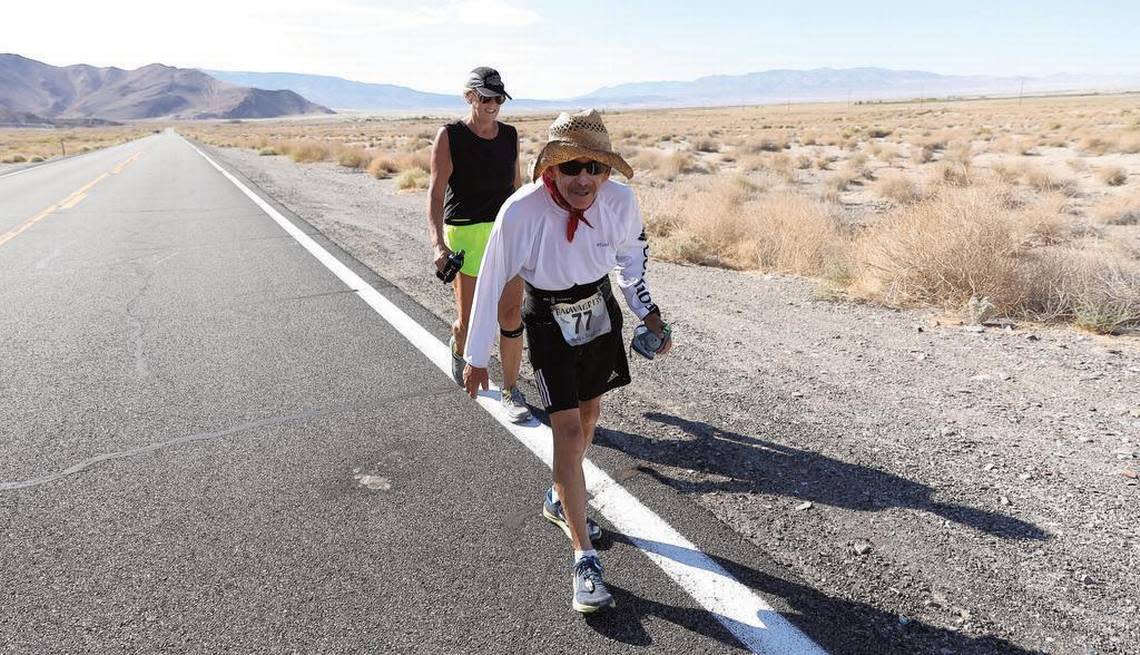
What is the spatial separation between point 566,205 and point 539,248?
0.18 metres

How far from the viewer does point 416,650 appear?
2.33 metres

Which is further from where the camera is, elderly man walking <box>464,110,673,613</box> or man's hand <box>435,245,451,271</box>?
man's hand <box>435,245,451,271</box>

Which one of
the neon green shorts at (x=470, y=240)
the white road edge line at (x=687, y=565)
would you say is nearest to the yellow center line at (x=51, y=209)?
the neon green shorts at (x=470, y=240)

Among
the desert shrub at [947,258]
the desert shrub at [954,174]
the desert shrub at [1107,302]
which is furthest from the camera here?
the desert shrub at [954,174]

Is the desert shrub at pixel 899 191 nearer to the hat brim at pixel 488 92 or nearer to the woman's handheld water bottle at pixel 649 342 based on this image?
the hat brim at pixel 488 92

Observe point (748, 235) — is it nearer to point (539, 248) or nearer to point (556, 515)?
point (556, 515)

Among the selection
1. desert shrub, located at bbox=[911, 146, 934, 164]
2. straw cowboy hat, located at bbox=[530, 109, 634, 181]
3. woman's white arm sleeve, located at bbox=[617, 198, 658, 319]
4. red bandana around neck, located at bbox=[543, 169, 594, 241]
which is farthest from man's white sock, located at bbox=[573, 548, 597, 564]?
desert shrub, located at bbox=[911, 146, 934, 164]

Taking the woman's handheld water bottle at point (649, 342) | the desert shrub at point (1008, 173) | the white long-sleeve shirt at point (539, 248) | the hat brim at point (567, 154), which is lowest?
the woman's handheld water bottle at point (649, 342)

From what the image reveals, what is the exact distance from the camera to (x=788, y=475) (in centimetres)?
336

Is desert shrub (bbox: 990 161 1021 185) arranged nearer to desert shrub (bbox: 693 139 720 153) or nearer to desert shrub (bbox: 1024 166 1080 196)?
desert shrub (bbox: 1024 166 1080 196)

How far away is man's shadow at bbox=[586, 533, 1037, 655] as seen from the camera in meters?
2.30

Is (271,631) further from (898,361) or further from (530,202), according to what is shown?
(898,361)

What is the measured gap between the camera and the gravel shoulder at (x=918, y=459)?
98.0 inches

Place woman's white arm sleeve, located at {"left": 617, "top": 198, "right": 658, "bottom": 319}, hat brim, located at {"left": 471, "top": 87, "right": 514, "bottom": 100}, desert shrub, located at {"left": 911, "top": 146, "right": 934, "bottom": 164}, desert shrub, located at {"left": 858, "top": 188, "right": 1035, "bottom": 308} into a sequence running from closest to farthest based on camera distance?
woman's white arm sleeve, located at {"left": 617, "top": 198, "right": 658, "bottom": 319} < hat brim, located at {"left": 471, "top": 87, "right": 514, "bottom": 100} < desert shrub, located at {"left": 858, "top": 188, "right": 1035, "bottom": 308} < desert shrub, located at {"left": 911, "top": 146, "right": 934, "bottom": 164}
